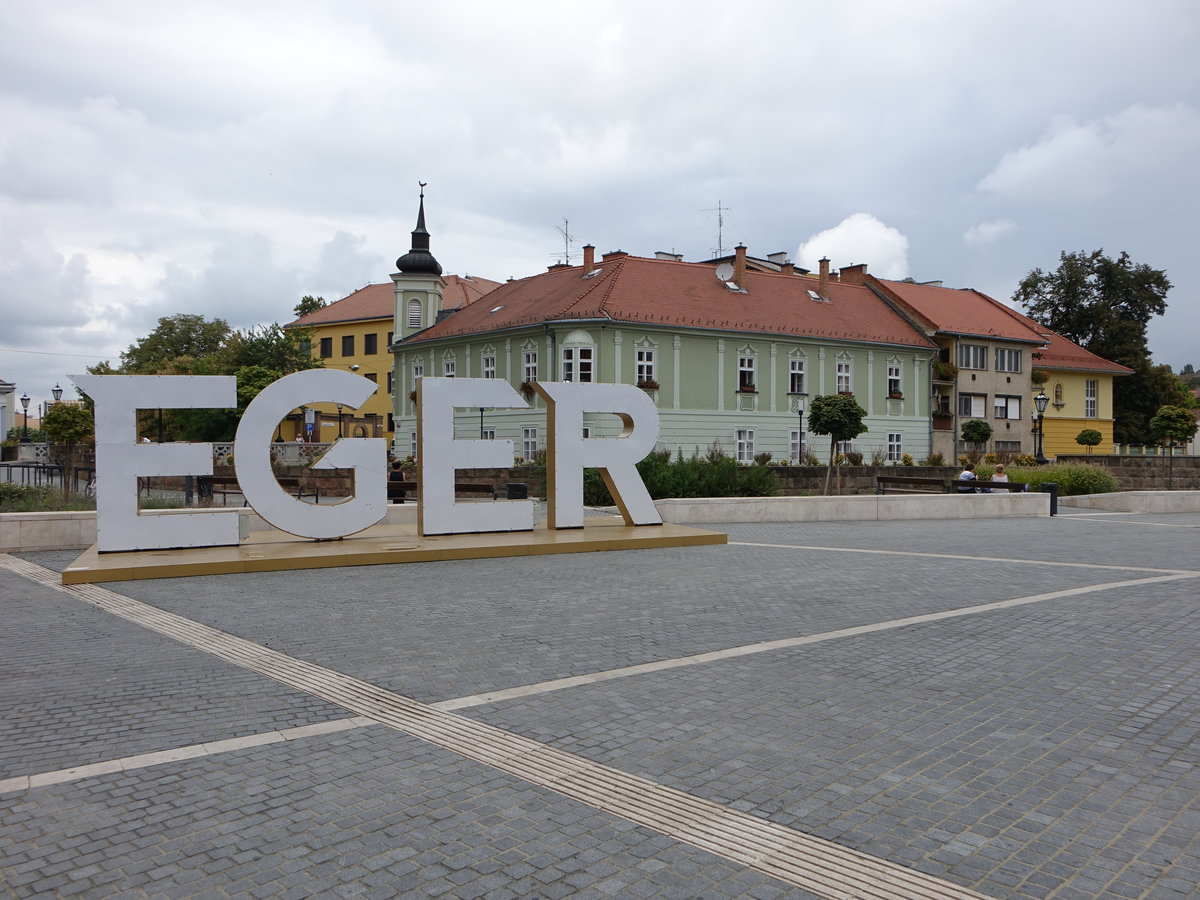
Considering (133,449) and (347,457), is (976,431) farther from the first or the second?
(133,449)

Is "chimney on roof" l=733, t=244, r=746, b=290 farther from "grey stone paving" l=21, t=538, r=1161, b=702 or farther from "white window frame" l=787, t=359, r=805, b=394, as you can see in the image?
"grey stone paving" l=21, t=538, r=1161, b=702

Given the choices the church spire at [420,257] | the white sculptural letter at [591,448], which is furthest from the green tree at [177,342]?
the white sculptural letter at [591,448]

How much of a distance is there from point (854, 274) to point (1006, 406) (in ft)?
39.3

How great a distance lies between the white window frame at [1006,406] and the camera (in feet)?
185

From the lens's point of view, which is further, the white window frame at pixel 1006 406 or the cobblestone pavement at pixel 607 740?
the white window frame at pixel 1006 406

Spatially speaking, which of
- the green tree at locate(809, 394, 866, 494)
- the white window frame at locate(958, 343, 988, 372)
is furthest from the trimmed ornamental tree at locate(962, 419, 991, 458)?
the green tree at locate(809, 394, 866, 494)

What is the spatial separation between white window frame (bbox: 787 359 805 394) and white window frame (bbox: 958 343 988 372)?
11720 mm

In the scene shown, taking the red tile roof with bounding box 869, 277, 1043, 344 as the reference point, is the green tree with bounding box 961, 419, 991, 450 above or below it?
below

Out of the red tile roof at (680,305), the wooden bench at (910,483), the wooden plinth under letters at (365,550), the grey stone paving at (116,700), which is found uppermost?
the red tile roof at (680,305)

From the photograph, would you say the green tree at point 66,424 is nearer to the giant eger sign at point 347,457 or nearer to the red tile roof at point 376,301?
the giant eger sign at point 347,457

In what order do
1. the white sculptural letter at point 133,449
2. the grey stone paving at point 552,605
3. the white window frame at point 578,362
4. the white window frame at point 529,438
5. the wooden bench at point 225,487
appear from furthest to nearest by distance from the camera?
the white window frame at point 529,438 < the white window frame at point 578,362 < the wooden bench at point 225,487 < the white sculptural letter at point 133,449 < the grey stone paving at point 552,605

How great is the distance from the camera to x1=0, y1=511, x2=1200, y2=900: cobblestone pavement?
4203mm

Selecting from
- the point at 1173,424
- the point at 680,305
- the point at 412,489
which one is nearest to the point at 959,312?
the point at 1173,424

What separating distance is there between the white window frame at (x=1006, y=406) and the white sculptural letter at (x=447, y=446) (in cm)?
4749
